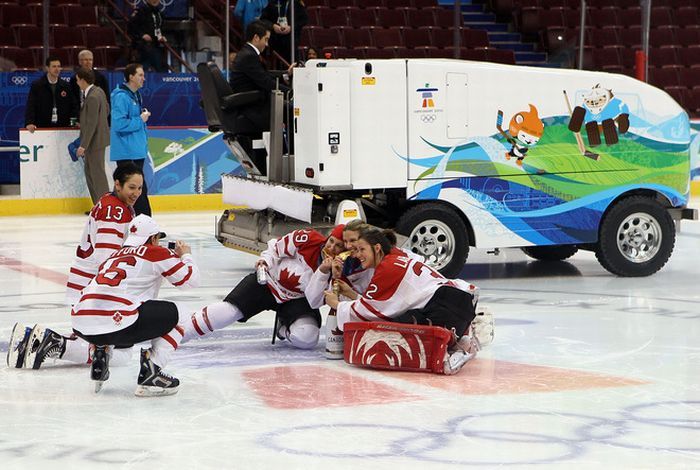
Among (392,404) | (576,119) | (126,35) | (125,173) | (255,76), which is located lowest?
(392,404)

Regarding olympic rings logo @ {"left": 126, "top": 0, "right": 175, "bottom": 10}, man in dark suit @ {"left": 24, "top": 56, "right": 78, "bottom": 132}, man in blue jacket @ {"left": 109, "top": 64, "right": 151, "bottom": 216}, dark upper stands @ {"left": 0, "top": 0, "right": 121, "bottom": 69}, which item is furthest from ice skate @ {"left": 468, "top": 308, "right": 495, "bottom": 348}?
olympic rings logo @ {"left": 126, "top": 0, "right": 175, "bottom": 10}

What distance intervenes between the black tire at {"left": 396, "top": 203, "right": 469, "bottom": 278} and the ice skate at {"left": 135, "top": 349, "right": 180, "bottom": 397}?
12.5 ft

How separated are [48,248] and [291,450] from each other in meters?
7.40

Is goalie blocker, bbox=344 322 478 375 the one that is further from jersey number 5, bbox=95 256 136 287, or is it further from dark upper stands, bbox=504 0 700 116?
dark upper stands, bbox=504 0 700 116

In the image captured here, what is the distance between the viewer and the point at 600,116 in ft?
32.7

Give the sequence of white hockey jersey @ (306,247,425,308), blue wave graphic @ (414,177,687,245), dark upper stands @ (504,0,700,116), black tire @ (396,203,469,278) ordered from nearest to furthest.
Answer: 1. white hockey jersey @ (306,247,425,308)
2. black tire @ (396,203,469,278)
3. blue wave graphic @ (414,177,687,245)
4. dark upper stands @ (504,0,700,116)

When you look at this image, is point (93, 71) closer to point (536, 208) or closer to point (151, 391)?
point (536, 208)

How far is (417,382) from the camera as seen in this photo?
6.36 metres

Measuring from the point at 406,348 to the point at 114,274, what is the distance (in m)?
1.51

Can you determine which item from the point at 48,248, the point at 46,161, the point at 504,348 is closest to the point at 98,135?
the point at 46,161

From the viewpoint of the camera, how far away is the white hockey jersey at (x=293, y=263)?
7.05 meters

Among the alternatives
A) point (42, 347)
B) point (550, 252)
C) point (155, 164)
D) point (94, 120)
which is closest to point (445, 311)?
point (42, 347)

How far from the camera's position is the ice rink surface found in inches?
195

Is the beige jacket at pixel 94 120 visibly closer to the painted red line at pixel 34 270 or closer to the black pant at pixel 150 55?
the black pant at pixel 150 55
